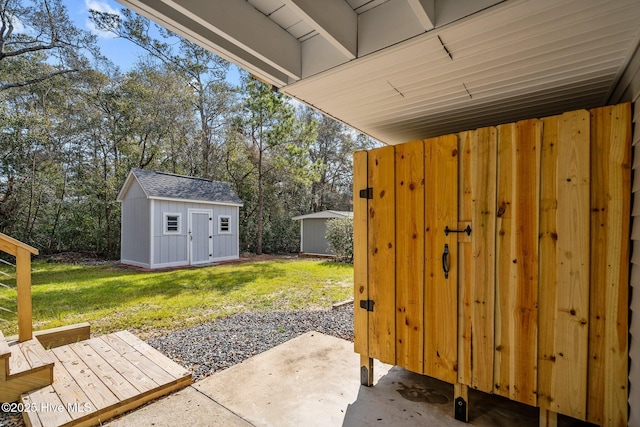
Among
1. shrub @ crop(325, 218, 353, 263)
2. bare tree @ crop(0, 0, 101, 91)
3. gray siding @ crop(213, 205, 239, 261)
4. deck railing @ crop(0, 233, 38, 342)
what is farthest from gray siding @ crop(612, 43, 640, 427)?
bare tree @ crop(0, 0, 101, 91)

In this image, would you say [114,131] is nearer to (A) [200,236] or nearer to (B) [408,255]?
(A) [200,236]

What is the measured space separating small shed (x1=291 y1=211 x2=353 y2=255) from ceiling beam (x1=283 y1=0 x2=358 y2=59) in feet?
36.0

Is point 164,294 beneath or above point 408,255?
beneath

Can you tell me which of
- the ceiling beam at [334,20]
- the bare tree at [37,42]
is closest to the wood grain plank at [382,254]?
the ceiling beam at [334,20]

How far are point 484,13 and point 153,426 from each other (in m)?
3.13

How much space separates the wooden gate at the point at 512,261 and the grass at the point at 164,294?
304 centimetres

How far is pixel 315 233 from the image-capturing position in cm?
1349

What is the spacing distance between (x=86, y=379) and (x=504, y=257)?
3.37 metres

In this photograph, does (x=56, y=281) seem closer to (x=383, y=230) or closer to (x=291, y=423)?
(x=291, y=423)

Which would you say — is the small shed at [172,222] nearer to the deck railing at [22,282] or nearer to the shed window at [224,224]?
the shed window at [224,224]

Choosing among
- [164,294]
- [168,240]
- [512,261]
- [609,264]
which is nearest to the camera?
[609,264]

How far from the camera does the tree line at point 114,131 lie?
10.4 meters

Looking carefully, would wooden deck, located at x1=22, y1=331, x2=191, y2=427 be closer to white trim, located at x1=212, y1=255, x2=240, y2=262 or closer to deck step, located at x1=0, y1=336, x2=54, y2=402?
deck step, located at x1=0, y1=336, x2=54, y2=402

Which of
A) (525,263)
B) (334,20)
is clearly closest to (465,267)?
(525,263)
